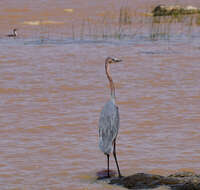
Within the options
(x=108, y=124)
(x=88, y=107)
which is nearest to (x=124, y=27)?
(x=88, y=107)

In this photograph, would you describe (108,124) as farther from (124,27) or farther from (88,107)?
(124,27)

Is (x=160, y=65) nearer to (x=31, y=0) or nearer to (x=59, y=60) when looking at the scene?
(x=59, y=60)

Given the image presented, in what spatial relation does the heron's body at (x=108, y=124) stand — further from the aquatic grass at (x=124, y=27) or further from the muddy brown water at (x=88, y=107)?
the aquatic grass at (x=124, y=27)

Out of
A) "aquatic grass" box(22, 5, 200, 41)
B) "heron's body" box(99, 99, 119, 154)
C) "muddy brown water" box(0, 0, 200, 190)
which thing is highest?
"heron's body" box(99, 99, 119, 154)

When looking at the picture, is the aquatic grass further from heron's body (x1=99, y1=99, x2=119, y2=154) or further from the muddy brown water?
heron's body (x1=99, y1=99, x2=119, y2=154)

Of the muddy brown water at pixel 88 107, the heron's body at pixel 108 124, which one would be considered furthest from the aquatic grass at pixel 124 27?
the heron's body at pixel 108 124

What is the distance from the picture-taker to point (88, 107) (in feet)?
37.8

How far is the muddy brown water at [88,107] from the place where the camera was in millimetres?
8203

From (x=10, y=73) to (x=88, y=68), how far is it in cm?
190

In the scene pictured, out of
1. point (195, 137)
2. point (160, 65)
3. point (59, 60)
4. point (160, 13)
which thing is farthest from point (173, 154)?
point (160, 13)

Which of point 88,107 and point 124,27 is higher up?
point 124,27

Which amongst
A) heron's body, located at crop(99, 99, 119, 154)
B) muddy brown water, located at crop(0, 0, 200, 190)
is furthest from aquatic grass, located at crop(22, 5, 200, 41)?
heron's body, located at crop(99, 99, 119, 154)

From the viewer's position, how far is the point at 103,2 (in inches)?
1237

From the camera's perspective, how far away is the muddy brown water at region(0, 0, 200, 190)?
26.9 feet
